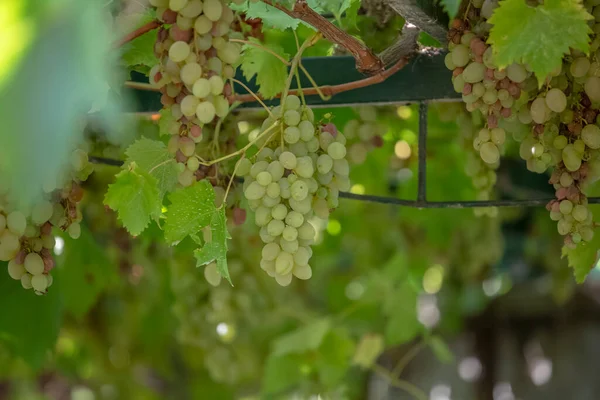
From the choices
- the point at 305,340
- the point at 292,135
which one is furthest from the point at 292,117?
the point at 305,340

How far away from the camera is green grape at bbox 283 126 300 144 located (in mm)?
713

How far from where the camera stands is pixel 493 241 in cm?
199

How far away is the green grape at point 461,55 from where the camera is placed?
73 cm

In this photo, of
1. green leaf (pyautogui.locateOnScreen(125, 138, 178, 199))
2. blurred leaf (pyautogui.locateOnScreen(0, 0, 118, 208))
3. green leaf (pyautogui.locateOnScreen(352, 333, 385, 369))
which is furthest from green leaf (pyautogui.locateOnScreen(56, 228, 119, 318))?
blurred leaf (pyautogui.locateOnScreen(0, 0, 118, 208))

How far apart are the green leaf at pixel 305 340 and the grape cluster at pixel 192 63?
0.95 metres

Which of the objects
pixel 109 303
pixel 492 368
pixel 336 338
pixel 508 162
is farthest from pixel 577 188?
pixel 492 368

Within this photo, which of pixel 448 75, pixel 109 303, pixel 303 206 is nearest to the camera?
pixel 303 206

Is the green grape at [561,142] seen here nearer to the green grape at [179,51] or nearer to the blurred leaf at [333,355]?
the green grape at [179,51]

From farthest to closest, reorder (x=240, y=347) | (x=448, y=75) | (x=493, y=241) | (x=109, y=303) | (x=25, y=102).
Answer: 1. (x=109, y=303)
2. (x=493, y=241)
3. (x=240, y=347)
4. (x=448, y=75)
5. (x=25, y=102)

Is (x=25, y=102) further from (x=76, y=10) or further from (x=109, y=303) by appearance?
(x=109, y=303)

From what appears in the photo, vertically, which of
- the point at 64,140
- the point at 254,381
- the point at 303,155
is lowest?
the point at 254,381

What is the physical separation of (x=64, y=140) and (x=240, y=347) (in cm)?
148

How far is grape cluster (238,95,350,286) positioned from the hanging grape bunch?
0.48ft

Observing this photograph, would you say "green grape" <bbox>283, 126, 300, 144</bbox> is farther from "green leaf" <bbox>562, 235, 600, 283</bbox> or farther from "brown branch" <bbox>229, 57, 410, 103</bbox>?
"green leaf" <bbox>562, 235, 600, 283</bbox>
